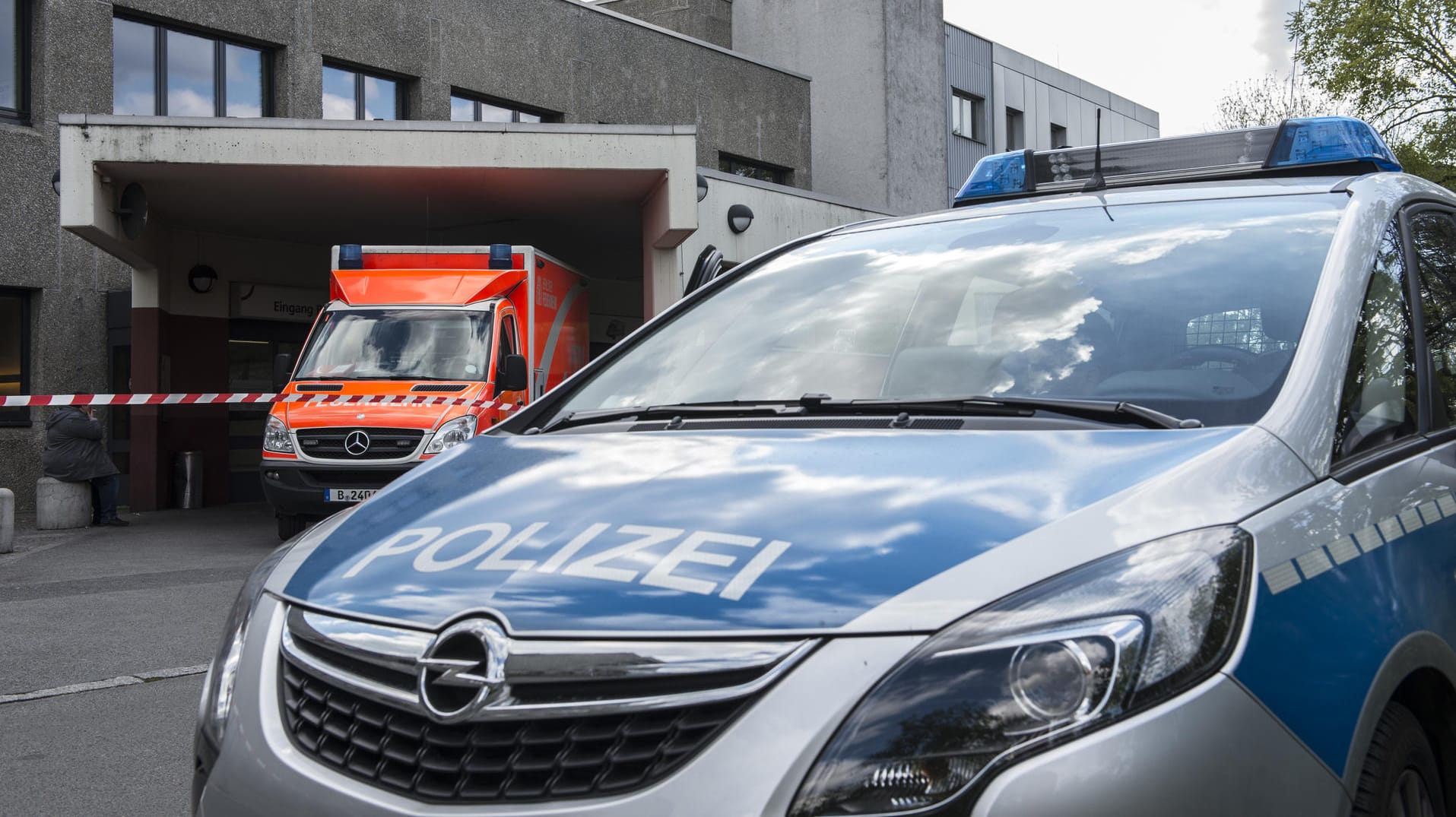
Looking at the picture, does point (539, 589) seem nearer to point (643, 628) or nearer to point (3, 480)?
point (643, 628)

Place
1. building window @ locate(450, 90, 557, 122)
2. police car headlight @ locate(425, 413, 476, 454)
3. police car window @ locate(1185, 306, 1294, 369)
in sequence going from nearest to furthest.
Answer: police car window @ locate(1185, 306, 1294, 369)
police car headlight @ locate(425, 413, 476, 454)
building window @ locate(450, 90, 557, 122)

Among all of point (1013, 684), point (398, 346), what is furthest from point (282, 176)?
point (1013, 684)

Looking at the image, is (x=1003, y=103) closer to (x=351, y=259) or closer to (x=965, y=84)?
(x=965, y=84)

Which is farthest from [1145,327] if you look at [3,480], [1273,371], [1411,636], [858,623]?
[3,480]

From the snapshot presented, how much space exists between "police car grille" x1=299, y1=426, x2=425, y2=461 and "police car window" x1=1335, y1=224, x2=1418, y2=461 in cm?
981

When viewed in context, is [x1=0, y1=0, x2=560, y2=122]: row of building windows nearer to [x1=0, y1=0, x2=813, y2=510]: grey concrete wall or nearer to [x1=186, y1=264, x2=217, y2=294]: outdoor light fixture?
[x1=0, y1=0, x2=813, y2=510]: grey concrete wall

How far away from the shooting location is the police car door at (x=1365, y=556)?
5.97 feet

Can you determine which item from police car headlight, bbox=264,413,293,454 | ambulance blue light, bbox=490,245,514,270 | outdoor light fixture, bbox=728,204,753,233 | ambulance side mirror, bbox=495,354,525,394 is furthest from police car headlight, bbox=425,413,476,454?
outdoor light fixture, bbox=728,204,753,233

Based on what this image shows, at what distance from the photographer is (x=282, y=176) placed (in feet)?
49.3

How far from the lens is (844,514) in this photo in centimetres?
193

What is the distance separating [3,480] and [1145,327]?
58.4 ft

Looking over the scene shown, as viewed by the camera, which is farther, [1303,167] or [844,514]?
[1303,167]

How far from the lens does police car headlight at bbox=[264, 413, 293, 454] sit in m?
12.0

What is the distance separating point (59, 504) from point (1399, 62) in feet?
87.3
